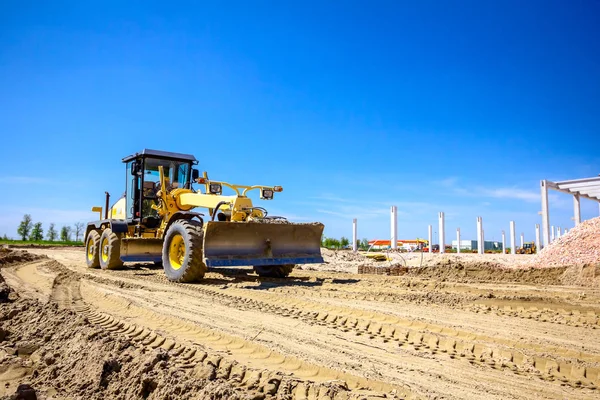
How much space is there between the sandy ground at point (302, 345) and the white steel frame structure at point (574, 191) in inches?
449

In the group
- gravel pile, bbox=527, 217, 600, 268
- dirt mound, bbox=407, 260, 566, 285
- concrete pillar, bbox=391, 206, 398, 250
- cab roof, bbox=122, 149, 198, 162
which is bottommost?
dirt mound, bbox=407, 260, 566, 285

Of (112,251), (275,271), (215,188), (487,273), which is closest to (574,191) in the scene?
(487,273)

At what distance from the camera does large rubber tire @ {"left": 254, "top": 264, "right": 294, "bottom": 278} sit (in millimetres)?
10125

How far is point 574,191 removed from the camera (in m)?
19.6

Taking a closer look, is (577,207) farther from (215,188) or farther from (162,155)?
(162,155)

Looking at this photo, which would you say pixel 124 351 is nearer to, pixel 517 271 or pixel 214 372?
pixel 214 372

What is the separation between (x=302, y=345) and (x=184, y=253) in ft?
19.6

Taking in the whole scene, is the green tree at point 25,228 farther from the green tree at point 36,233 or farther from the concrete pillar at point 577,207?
the concrete pillar at point 577,207

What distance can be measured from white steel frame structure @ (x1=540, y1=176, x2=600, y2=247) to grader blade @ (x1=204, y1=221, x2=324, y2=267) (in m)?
12.2

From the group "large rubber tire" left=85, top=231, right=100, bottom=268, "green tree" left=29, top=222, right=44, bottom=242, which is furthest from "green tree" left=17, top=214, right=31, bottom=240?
"large rubber tire" left=85, top=231, right=100, bottom=268

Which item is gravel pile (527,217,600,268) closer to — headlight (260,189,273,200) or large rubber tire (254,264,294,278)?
large rubber tire (254,264,294,278)

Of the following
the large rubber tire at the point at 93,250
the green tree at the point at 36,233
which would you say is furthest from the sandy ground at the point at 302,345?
the green tree at the point at 36,233

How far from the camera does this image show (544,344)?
4.17 meters

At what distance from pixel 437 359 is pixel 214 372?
6.47 ft
